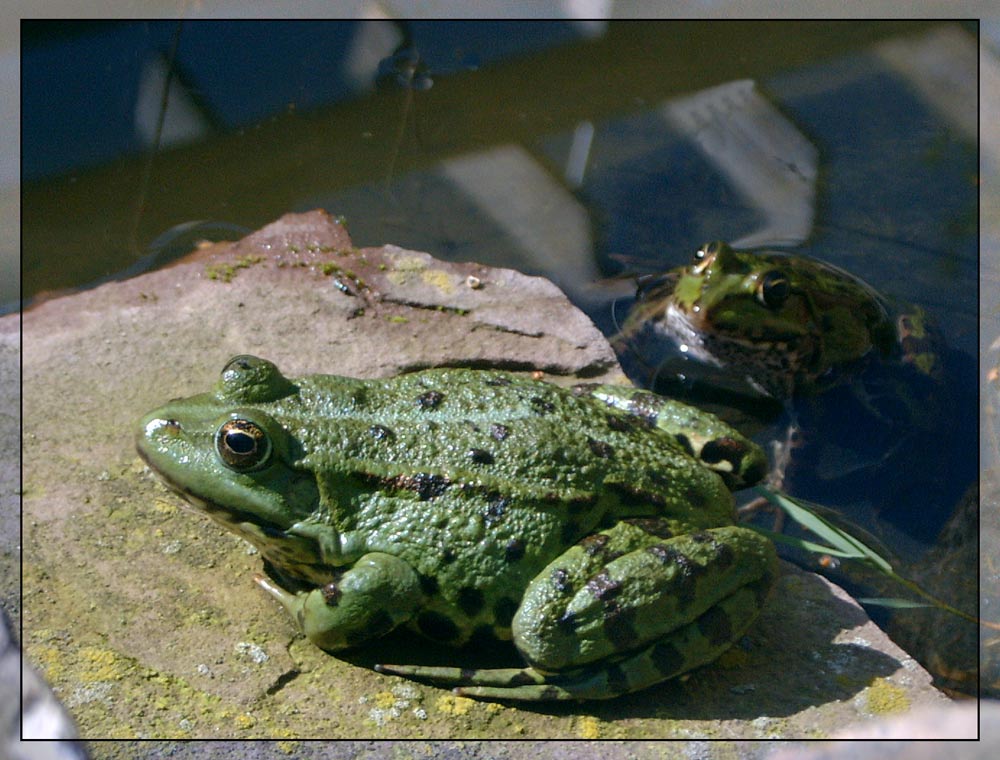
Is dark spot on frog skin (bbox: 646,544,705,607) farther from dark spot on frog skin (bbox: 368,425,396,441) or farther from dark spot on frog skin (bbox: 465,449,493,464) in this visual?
dark spot on frog skin (bbox: 368,425,396,441)

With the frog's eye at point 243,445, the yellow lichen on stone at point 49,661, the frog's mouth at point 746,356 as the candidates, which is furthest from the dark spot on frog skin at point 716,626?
the frog's mouth at point 746,356

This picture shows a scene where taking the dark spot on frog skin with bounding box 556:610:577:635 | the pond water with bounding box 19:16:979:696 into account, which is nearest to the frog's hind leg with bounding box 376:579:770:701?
the dark spot on frog skin with bounding box 556:610:577:635

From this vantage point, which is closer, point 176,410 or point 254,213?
point 176,410

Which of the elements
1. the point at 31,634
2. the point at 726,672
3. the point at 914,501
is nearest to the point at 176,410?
the point at 31,634

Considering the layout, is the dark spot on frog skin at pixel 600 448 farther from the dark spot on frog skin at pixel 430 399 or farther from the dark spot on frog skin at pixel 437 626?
the dark spot on frog skin at pixel 437 626

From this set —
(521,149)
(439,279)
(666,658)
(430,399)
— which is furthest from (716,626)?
(521,149)

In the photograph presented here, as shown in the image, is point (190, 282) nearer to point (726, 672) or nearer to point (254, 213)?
point (254, 213)

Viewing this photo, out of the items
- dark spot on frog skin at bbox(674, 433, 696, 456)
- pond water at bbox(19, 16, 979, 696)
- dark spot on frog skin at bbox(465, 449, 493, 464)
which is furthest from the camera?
pond water at bbox(19, 16, 979, 696)

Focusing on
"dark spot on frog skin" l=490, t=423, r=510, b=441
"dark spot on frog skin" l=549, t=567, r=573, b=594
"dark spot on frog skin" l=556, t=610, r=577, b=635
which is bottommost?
"dark spot on frog skin" l=556, t=610, r=577, b=635
